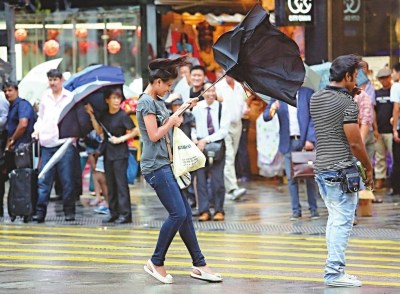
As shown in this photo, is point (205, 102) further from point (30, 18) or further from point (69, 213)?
point (30, 18)

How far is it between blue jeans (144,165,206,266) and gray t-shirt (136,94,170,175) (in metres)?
0.06

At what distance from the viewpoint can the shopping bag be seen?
424 inches

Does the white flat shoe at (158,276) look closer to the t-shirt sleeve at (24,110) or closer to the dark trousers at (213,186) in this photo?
the dark trousers at (213,186)

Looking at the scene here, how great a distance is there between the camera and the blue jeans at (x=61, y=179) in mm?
16797

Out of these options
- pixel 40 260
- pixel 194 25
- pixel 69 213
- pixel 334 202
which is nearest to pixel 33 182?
pixel 69 213

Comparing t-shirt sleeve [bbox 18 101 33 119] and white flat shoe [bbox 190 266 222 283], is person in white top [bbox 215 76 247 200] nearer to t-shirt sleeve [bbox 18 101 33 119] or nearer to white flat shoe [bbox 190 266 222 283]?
t-shirt sleeve [bbox 18 101 33 119]

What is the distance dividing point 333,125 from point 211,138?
6.13 meters

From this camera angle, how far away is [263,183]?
2241cm

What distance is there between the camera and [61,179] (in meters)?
16.9

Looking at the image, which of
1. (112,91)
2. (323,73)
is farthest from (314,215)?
(112,91)

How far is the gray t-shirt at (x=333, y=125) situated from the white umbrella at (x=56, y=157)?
6.90 metres

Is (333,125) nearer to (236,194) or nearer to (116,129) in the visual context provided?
(116,129)

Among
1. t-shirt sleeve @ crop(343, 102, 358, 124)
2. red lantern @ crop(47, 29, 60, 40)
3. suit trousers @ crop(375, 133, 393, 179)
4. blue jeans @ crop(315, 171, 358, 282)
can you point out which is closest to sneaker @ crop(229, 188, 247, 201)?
suit trousers @ crop(375, 133, 393, 179)

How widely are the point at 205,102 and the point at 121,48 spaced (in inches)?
339
